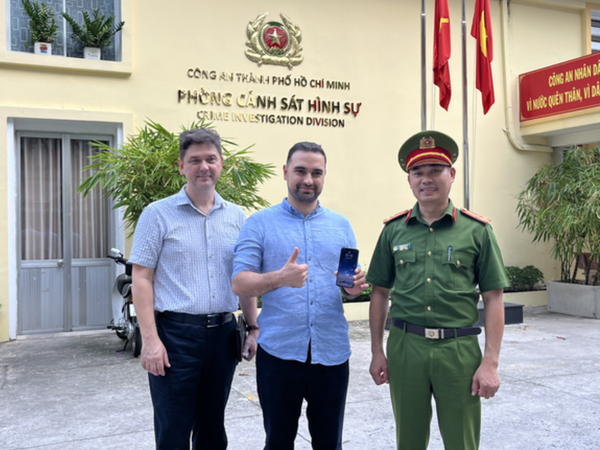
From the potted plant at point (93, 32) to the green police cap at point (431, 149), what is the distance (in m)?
5.98

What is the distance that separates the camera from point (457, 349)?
104 inches

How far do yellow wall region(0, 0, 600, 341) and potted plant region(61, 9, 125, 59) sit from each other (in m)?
0.21

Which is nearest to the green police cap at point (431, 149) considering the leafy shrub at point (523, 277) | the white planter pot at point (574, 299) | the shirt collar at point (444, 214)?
the shirt collar at point (444, 214)

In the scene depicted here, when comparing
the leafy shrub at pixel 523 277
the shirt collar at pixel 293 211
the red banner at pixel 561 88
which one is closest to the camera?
the shirt collar at pixel 293 211

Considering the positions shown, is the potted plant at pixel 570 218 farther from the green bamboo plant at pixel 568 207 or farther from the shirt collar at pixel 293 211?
the shirt collar at pixel 293 211

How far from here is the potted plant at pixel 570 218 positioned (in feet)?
29.1

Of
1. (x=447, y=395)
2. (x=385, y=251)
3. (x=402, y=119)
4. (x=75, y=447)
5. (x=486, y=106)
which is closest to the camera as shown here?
(x=447, y=395)

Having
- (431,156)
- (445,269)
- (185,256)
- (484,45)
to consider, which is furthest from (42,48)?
(445,269)

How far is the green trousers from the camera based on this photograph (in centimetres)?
261

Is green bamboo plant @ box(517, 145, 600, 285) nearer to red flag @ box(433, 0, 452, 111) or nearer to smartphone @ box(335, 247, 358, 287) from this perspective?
red flag @ box(433, 0, 452, 111)

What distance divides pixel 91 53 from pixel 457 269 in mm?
6470

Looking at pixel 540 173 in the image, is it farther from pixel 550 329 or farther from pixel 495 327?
pixel 495 327

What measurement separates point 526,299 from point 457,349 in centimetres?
808

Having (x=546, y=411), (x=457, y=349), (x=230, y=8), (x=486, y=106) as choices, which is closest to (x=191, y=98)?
(x=230, y=8)
